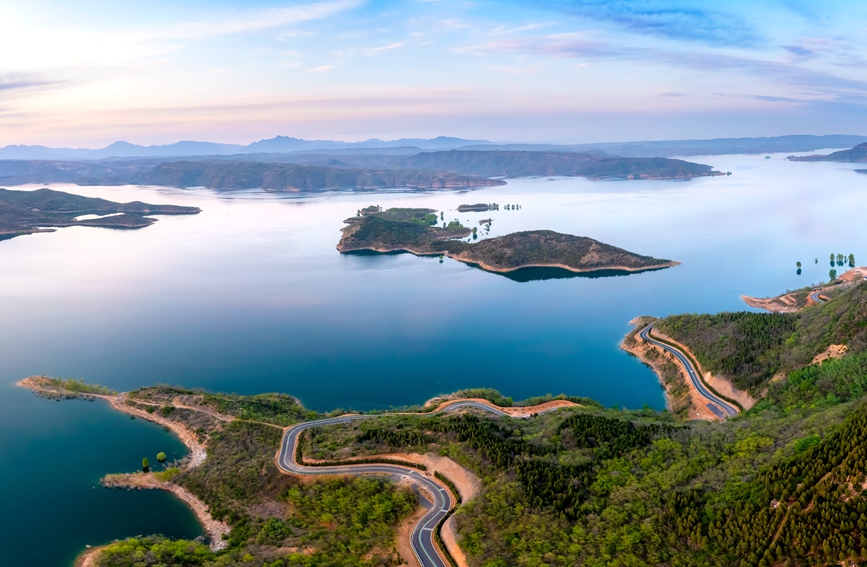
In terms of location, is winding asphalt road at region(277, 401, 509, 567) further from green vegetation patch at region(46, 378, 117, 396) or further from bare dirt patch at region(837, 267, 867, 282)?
bare dirt patch at region(837, 267, 867, 282)

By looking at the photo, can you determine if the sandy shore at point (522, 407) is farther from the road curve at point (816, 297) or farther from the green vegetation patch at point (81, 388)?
the road curve at point (816, 297)

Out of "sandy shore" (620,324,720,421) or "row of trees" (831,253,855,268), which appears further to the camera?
"row of trees" (831,253,855,268)

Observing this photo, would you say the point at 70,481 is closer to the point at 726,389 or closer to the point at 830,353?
the point at 726,389

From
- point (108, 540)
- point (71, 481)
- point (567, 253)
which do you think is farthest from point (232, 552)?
point (567, 253)

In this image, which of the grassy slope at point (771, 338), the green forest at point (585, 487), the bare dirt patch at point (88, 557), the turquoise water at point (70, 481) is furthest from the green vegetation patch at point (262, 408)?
the grassy slope at point (771, 338)

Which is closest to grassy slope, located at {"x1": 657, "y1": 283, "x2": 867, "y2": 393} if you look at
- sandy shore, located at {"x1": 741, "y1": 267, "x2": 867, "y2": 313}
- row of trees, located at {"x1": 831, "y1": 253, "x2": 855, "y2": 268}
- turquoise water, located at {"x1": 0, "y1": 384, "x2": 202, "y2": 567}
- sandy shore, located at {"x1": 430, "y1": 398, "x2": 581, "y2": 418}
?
sandy shore, located at {"x1": 430, "y1": 398, "x2": 581, "y2": 418}

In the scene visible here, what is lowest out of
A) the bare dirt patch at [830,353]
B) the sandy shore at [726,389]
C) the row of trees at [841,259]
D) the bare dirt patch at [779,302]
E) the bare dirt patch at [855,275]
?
the sandy shore at [726,389]
